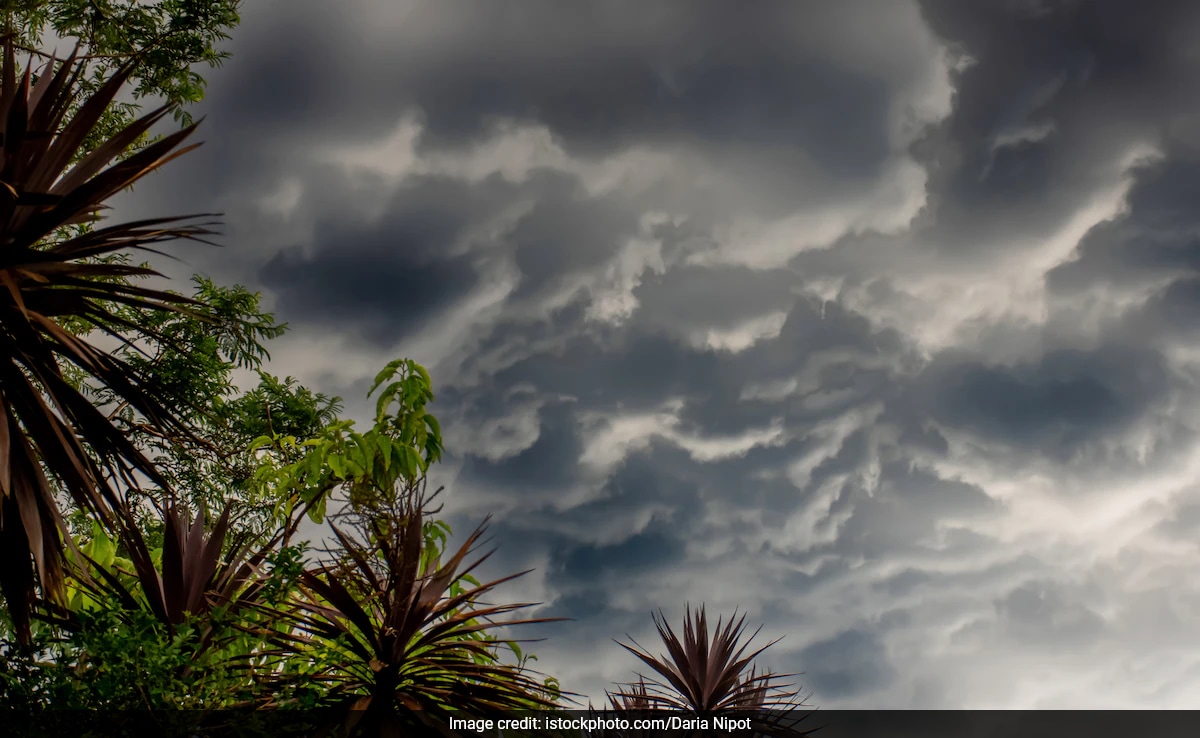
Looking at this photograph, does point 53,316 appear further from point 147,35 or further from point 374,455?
point 147,35

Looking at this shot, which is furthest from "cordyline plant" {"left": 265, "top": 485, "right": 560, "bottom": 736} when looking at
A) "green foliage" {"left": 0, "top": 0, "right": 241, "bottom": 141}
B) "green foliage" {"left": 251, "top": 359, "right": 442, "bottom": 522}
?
"green foliage" {"left": 0, "top": 0, "right": 241, "bottom": 141}

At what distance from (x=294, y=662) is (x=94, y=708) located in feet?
3.24

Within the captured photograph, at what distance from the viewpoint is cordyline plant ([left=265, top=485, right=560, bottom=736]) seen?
4.82 m

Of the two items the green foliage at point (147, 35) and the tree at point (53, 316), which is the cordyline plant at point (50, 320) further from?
the green foliage at point (147, 35)

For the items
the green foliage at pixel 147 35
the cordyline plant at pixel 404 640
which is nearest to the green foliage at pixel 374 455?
the cordyline plant at pixel 404 640

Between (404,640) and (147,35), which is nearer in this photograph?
(404,640)

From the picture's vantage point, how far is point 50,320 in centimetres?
500

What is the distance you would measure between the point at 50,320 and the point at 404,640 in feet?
8.49

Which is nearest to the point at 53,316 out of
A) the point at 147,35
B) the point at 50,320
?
the point at 50,320

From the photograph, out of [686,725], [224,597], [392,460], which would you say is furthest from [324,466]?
[686,725]

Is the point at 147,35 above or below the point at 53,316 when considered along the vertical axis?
above

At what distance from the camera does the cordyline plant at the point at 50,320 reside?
4.93 meters

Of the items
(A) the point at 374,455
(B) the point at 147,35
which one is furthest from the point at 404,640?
(B) the point at 147,35

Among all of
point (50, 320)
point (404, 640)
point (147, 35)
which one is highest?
point (147, 35)
